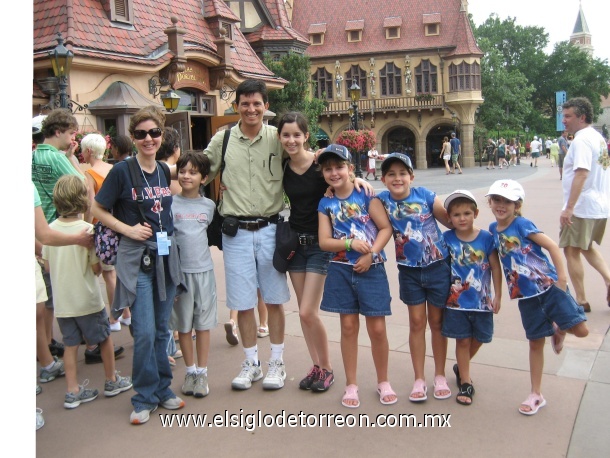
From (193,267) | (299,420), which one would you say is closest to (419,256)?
(299,420)

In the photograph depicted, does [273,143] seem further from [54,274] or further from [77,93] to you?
[77,93]

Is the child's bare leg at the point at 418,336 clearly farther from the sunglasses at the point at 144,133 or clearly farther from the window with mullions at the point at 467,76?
the window with mullions at the point at 467,76

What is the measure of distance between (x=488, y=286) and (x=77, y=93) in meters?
11.7

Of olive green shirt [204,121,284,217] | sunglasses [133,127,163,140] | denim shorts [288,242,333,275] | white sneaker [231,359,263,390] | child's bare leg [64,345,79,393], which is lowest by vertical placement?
white sneaker [231,359,263,390]

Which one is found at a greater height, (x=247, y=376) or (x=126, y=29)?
(x=126, y=29)

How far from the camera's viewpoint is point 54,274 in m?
4.49

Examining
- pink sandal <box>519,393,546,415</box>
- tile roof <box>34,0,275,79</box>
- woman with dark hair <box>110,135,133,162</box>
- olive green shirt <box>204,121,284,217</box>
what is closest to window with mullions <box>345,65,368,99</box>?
tile roof <box>34,0,275,79</box>

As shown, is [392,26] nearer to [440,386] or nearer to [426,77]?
[426,77]

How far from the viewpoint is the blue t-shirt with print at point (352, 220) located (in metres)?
4.10

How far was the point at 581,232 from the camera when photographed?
5.97 metres

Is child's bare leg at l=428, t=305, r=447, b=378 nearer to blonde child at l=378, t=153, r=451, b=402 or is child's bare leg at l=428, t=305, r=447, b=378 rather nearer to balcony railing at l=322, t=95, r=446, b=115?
blonde child at l=378, t=153, r=451, b=402

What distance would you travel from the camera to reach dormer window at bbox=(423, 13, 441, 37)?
44844 mm

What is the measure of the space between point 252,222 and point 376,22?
4564 cm

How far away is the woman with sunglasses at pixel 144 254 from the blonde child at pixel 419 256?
1538 mm
